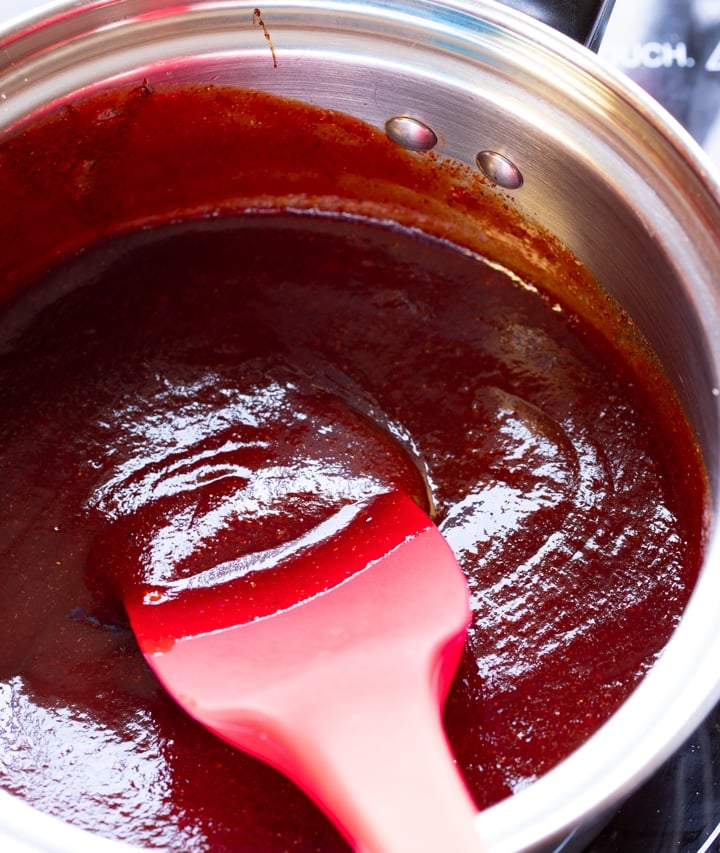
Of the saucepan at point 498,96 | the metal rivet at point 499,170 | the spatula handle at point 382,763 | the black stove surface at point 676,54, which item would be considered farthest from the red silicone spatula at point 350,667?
the black stove surface at point 676,54

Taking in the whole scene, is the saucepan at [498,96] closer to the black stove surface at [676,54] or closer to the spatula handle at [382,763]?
the spatula handle at [382,763]

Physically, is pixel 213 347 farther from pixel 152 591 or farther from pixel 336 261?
pixel 152 591

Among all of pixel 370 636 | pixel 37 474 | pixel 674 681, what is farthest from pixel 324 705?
pixel 37 474

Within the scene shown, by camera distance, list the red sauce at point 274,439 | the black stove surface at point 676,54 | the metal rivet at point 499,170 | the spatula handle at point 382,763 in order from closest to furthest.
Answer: the spatula handle at point 382,763
the red sauce at point 274,439
the metal rivet at point 499,170
the black stove surface at point 676,54

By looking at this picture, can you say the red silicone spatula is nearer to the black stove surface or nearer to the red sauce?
the red sauce

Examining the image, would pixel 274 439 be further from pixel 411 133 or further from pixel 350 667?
pixel 411 133

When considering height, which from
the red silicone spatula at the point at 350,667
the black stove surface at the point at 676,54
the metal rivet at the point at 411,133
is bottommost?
the red silicone spatula at the point at 350,667

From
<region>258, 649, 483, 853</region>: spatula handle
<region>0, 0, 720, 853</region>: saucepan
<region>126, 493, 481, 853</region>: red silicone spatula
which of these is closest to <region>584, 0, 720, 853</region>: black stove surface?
<region>0, 0, 720, 853</region>: saucepan
